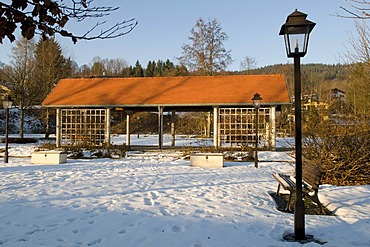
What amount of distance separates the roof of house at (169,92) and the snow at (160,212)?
28.3ft

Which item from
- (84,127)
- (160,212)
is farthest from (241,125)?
(160,212)

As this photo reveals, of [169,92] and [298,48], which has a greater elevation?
[169,92]

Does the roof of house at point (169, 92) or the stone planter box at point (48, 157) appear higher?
the roof of house at point (169, 92)

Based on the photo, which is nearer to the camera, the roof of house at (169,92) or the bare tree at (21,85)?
the roof of house at (169,92)

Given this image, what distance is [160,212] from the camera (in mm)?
5309

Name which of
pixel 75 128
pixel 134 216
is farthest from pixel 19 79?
pixel 134 216

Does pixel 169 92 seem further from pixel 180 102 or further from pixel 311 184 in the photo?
pixel 311 184

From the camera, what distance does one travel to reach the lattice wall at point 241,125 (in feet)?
57.1

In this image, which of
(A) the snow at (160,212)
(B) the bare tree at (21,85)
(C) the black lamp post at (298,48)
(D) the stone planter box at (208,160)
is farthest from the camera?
(B) the bare tree at (21,85)

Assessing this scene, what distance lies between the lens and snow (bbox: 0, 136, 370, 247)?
13.7 feet

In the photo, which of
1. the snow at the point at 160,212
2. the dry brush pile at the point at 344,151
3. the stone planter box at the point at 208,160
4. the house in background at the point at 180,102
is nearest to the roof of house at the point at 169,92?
the house in background at the point at 180,102

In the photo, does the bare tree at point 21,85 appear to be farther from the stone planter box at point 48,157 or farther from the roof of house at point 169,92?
the stone planter box at point 48,157

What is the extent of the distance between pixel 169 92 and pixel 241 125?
14.9 feet

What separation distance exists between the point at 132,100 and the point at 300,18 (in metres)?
14.3
